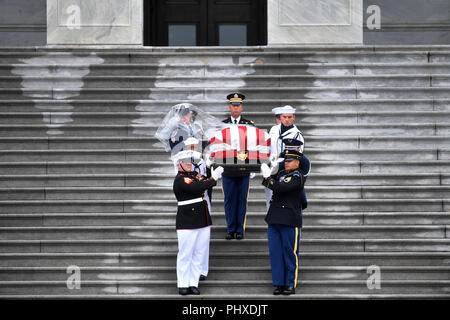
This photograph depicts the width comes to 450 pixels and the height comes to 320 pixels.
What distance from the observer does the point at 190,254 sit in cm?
909

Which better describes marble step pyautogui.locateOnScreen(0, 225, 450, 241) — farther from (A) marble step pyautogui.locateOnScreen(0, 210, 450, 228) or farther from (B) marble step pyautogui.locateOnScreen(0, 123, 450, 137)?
(B) marble step pyautogui.locateOnScreen(0, 123, 450, 137)

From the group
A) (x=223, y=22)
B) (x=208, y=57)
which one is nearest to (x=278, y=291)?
(x=208, y=57)

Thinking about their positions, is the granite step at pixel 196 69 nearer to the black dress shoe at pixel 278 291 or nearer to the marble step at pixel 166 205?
the marble step at pixel 166 205

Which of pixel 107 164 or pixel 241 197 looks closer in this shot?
pixel 241 197

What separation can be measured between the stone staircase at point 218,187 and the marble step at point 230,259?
0.02m

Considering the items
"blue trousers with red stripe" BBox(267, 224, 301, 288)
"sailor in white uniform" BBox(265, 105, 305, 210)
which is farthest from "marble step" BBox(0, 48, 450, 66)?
"blue trousers with red stripe" BBox(267, 224, 301, 288)

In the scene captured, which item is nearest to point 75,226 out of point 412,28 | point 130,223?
point 130,223

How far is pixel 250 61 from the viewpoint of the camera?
13.7 metres

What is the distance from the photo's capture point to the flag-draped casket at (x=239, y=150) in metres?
9.10

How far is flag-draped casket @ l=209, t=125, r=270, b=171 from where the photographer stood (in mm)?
9102

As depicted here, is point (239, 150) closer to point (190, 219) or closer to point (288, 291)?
point (190, 219)

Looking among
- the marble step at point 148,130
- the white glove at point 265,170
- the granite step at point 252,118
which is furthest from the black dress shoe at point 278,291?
the granite step at point 252,118
